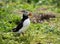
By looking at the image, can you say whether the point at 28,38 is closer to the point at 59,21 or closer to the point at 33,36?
the point at 33,36

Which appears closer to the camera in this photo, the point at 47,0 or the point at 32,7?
the point at 32,7

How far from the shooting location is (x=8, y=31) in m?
11.9

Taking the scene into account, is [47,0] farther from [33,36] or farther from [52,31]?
[33,36]

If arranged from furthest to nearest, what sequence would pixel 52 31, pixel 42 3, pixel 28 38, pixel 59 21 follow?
pixel 42 3 < pixel 59 21 < pixel 52 31 < pixel 28 38

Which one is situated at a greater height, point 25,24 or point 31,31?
point 25,24

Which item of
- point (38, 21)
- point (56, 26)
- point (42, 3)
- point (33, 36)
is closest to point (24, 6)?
point (42, 3)

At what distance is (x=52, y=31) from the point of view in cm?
1231

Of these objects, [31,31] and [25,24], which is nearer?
[25,24]

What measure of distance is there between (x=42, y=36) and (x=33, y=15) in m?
4.40

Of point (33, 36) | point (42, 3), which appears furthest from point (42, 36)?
point (42, 3)

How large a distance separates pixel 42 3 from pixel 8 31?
8.18 meters

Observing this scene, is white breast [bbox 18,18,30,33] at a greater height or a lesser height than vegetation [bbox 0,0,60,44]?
greater

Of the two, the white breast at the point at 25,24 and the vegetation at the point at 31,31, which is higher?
the white breast at the point at 25,24

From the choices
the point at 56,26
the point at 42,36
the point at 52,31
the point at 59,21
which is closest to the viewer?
the point at 42,36
